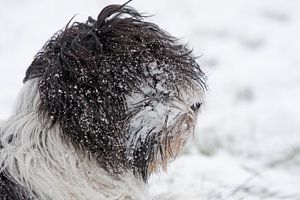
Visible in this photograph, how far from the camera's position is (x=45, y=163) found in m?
3.06

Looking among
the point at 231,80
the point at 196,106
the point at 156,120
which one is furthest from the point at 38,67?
the point at 231,80

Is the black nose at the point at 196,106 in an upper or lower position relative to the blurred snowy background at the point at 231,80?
lower

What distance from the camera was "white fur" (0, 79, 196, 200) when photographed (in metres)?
3.03

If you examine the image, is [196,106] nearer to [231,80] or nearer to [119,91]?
[119,91]

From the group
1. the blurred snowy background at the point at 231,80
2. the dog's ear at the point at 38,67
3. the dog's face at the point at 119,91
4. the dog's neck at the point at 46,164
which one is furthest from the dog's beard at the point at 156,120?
the blurred snowy background at the point at 231,80

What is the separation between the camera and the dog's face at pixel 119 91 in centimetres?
304

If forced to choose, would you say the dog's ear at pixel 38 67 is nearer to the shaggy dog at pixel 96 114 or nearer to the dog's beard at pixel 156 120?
the shaggy dog at pixel 96 114

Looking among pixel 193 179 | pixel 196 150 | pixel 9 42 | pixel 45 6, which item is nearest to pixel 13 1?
pixel 45 6

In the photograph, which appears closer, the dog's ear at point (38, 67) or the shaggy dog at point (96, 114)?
the shaggy dog at point (96, 114)

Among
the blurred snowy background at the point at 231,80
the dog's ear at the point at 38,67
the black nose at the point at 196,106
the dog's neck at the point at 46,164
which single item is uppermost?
the blurred snowy background at the point at 231,80

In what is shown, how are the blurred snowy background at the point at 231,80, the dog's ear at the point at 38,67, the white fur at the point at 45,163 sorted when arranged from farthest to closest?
1. the blurred snowy background at the point at 231,80
2. the dog's ear at the point at 38,67
3. the white fur at the point at 45,163

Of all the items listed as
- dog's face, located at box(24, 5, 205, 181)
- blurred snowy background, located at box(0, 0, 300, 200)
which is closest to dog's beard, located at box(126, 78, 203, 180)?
dog's face, located at box(24, 5, 205, 181)

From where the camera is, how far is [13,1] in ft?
31.6

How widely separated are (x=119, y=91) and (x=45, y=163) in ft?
1.24
